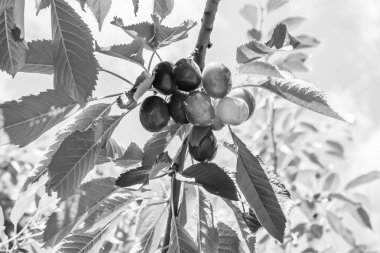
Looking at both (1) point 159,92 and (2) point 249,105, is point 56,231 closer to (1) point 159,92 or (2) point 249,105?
(1) point 159,92

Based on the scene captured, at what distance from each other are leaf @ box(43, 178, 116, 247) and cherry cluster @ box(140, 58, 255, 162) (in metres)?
0.21

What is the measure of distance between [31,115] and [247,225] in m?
0.66

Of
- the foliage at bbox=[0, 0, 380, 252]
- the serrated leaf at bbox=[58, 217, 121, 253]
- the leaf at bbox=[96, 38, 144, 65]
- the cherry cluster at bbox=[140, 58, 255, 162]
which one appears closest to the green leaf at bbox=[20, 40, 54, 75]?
the foliage at bbox=[0, 0, 380, 252]

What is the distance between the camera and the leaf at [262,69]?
1.34 m

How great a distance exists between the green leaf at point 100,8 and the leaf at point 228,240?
0.66m

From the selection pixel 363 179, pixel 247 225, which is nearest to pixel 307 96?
pixel 247 225

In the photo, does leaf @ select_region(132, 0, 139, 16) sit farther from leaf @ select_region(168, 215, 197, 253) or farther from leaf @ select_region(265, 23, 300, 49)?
leaf @ select_region(168, 215, 197, 253)

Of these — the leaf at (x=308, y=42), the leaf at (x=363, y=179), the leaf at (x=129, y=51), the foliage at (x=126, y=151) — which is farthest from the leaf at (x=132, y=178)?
the leaf at (x=363, y=179)

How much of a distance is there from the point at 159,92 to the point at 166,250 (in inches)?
17.3

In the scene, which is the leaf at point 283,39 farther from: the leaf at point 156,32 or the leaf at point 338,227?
the leaf at point 338,227

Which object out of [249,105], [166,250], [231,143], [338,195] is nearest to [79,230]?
[166,250]

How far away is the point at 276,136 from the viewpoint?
325 cm

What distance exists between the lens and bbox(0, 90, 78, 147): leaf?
3.91 ft

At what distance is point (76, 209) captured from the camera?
133 cm
